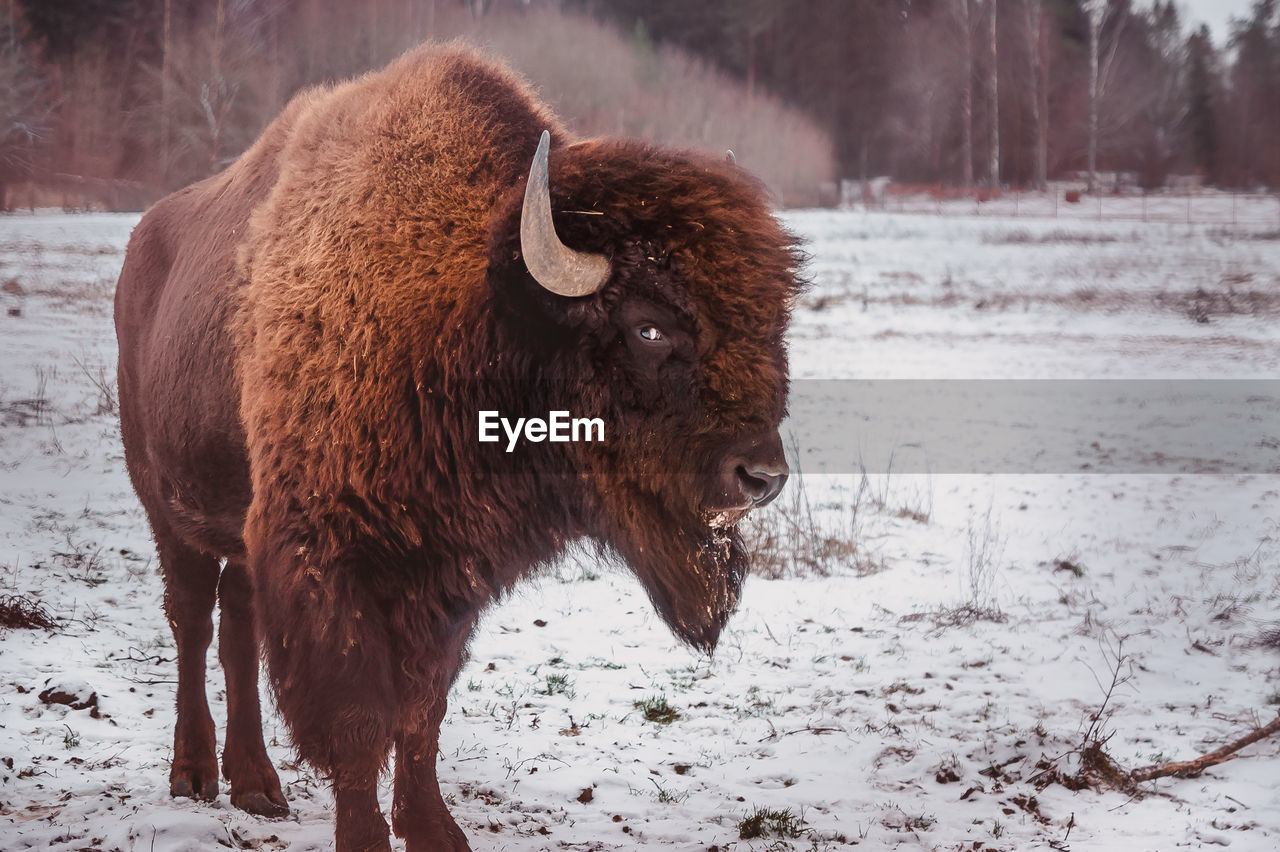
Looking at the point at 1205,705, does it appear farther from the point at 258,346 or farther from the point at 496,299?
the point at 258,346

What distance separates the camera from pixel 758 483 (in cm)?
248

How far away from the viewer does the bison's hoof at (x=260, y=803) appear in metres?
3.41

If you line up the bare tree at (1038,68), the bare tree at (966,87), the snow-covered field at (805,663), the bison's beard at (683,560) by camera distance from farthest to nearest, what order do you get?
the bare tree at (1038,68)
the bare tree at (966,87)
the snow-covered field at (805,663)
the bison's beard at (683,560)

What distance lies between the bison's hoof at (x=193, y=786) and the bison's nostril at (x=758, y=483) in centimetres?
235

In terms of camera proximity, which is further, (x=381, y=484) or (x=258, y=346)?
(x=258, y=346)

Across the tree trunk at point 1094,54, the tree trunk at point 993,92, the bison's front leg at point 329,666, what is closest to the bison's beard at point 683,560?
the bison's front leg at point 329,666

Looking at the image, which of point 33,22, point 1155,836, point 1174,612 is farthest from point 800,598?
point 33,22

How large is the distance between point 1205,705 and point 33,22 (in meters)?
7.26

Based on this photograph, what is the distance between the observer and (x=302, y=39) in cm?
759

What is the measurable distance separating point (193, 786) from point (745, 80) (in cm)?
733

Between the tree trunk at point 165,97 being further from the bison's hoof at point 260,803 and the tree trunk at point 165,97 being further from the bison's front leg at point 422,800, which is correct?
the bison's front leg at point 422,800

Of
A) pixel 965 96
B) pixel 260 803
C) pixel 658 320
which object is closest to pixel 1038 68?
pixel 965 96

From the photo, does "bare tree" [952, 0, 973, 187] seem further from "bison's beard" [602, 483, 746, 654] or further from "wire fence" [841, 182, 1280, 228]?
"bison's beard" [602, 483, 746, 654]

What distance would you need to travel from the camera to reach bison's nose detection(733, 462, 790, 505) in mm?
2439
